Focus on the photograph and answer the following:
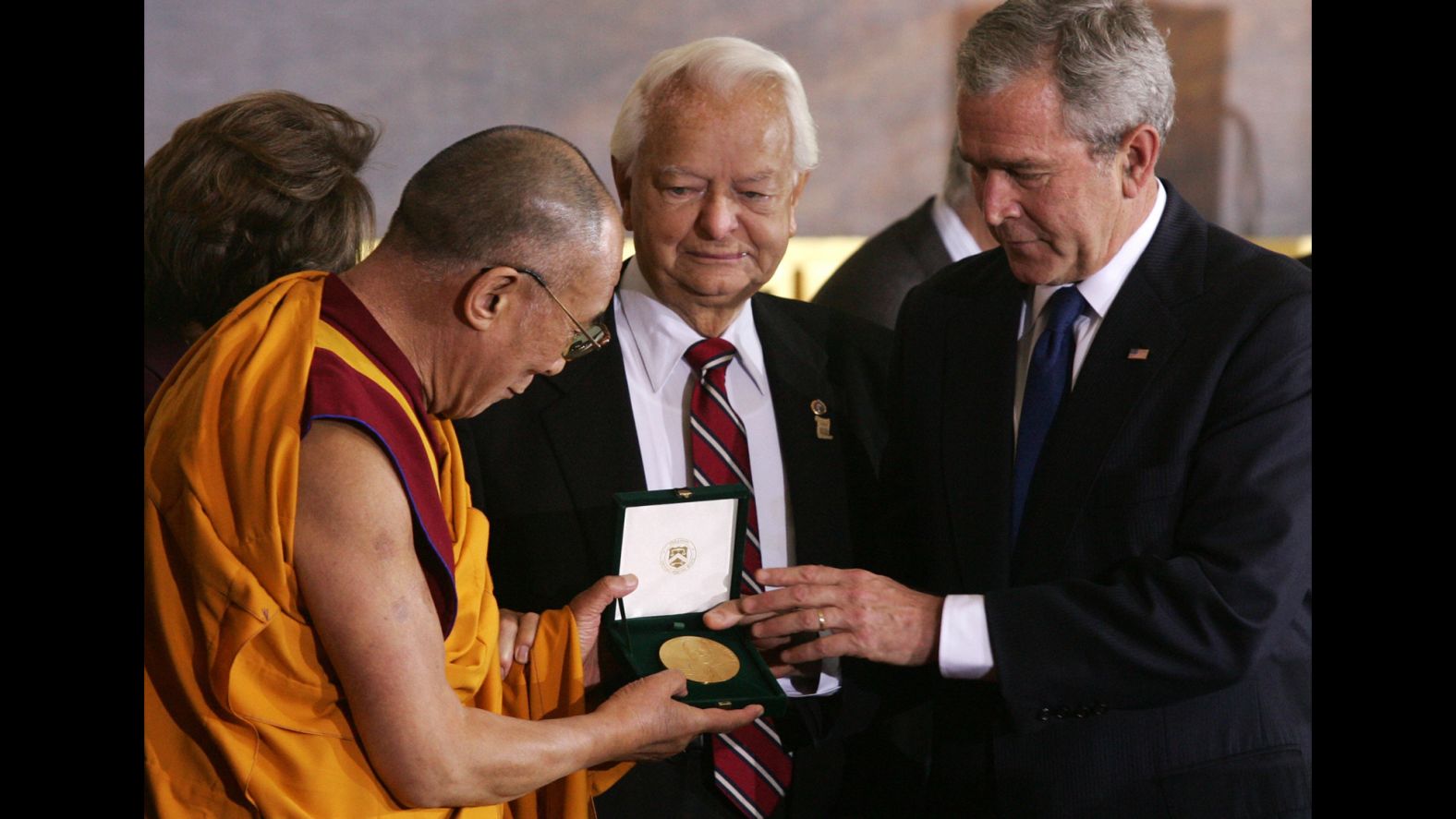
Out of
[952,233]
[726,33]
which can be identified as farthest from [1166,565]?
[726,33]

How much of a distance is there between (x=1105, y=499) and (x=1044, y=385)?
0.74ft

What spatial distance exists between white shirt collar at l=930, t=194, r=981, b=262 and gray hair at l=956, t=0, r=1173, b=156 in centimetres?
172

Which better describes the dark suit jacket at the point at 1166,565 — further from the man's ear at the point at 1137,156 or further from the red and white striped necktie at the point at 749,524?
the red and white striped necktie at the point at 749,524

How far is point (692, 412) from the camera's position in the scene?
86.9 inches

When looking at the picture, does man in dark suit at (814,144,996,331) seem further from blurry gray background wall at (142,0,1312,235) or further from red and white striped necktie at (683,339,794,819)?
blurry gray background wall at (142,0,1312,235)

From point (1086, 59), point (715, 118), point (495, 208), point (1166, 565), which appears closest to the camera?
point (495, 208)

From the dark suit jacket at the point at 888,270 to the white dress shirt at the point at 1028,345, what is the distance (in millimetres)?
1429

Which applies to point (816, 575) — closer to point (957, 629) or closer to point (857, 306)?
point (957, 629)

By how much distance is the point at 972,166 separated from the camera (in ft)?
6.97

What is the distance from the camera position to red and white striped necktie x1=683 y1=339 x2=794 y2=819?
2117mm

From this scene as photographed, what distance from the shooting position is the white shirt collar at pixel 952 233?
3760 mm

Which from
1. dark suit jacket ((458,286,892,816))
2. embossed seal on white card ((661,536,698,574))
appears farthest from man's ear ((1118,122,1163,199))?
embossed seal on white card ((661,536,698,574))

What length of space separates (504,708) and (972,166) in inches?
45.0

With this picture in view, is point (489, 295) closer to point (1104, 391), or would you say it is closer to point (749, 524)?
point (749, 524)
